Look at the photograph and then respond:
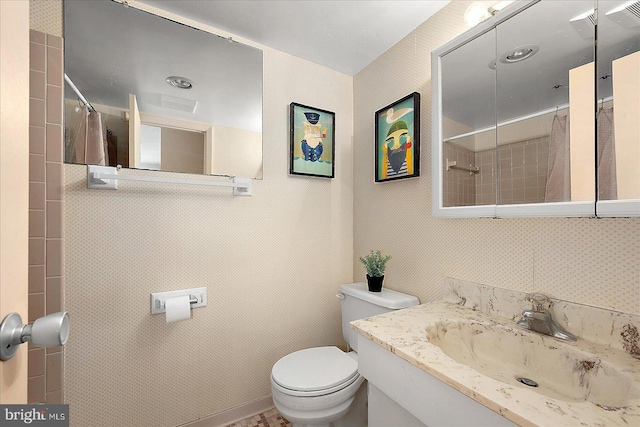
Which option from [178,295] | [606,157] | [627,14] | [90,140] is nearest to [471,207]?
[606,157]

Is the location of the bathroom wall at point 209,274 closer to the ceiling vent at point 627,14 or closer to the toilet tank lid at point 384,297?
the toilet tank lid at point 384,297

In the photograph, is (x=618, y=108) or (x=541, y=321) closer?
(x=618, y=108)

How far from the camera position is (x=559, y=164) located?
942mm

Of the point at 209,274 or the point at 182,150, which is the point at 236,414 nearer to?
the point at 209,274

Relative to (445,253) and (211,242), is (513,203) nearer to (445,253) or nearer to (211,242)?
(445,253)

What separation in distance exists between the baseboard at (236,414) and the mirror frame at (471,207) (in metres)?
1.50

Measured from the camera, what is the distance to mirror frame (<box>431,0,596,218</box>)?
0.91 m

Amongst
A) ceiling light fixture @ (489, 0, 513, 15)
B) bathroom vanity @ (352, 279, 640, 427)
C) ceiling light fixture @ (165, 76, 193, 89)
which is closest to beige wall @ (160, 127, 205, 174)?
ceiling light fixture @ (165, 76, 193, 89)

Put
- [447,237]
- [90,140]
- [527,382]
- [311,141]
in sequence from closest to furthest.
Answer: [527,382]
[90,140]
[447,237]
[311,141]

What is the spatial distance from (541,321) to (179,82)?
6.46 ft

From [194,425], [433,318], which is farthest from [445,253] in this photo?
[194,425]

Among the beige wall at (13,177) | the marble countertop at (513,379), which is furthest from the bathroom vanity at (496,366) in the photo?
the beige wall at (13,177)

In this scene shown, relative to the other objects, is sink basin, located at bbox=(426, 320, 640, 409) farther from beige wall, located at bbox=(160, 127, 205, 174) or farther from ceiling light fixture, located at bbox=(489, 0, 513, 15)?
beige wall, located at bbox=(160, 127, 205, 174)

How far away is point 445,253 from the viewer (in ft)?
4.52
